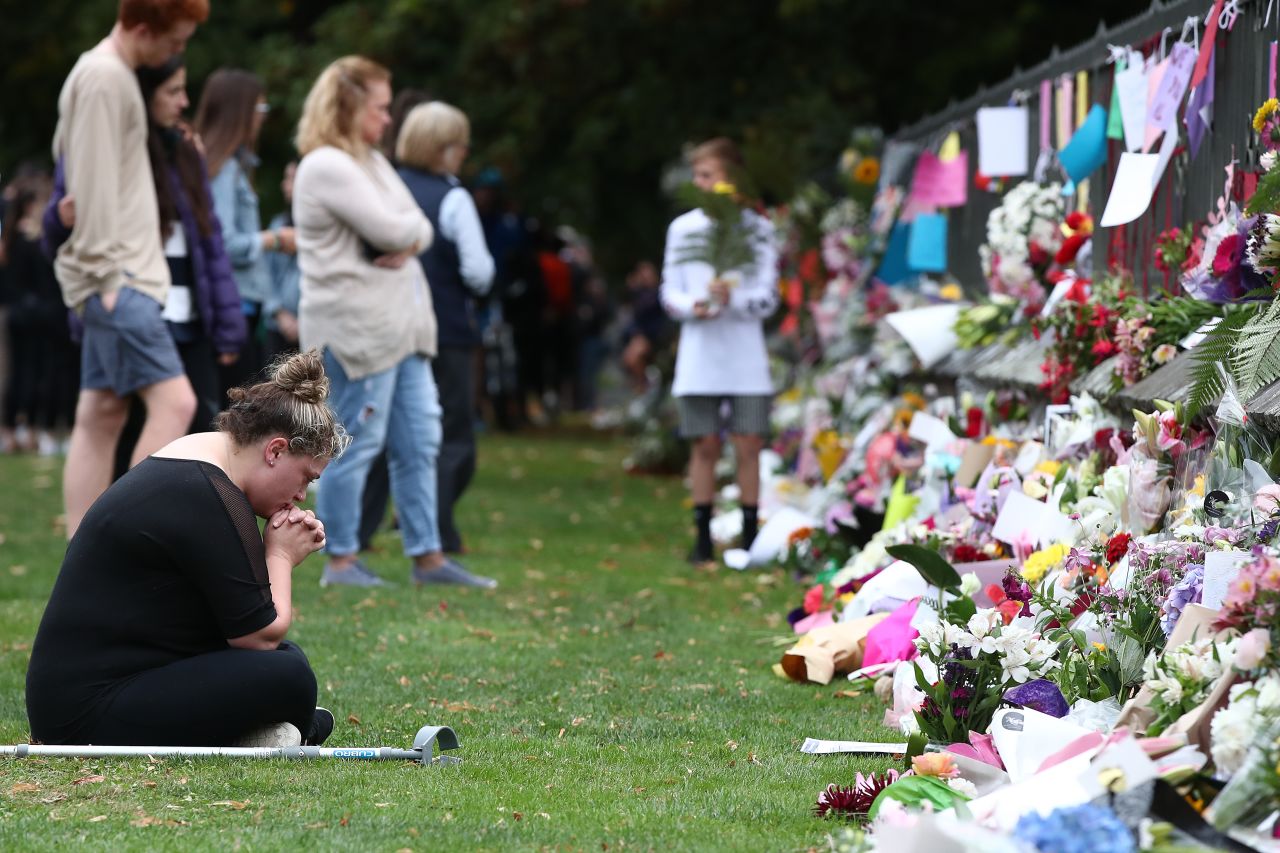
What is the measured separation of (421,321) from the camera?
7.21 m

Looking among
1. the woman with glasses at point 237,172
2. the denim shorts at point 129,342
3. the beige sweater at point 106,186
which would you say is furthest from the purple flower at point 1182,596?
the woman with glasses at point 237,172

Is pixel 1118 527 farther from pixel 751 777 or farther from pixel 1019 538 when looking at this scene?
pixel 751 777

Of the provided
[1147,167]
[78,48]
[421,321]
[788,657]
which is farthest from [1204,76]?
[78,48]

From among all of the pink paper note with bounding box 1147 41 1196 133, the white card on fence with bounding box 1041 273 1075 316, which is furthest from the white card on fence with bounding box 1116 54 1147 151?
the white card on fence with bounding box 1041 273 1075 316

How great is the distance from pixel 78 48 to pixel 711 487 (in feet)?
34.4

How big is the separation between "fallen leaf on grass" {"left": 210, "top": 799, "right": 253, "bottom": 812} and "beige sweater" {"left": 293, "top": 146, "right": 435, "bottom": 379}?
11.1ft

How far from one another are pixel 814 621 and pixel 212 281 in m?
2.50

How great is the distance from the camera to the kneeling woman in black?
4055 millimetres

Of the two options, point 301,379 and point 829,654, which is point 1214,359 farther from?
point 301,379

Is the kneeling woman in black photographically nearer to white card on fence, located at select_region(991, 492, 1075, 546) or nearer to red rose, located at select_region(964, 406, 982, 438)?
white card on fence, located at select_region(991, 492, 1075, 546)

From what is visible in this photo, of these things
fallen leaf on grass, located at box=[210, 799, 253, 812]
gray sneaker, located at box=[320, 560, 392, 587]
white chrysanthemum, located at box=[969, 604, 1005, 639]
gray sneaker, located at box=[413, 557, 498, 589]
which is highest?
white chrysanthemum, located at box=[969, 604, 1005, 639]

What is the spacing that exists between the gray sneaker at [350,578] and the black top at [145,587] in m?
2.96

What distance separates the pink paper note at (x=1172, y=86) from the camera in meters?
5.60

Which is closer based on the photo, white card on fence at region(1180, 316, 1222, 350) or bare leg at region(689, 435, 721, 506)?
white card on fence at region(1180, 316, 1222, 350)
